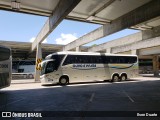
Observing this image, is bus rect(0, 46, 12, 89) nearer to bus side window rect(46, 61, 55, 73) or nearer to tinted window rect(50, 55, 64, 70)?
bus side window rect(46, 61, 55, 73)

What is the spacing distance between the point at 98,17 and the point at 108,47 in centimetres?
1723

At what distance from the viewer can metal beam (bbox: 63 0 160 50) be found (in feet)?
46.4

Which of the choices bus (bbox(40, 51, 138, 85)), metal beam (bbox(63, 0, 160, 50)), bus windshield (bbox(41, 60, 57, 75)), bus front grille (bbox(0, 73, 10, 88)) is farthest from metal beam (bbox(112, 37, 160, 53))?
bus front grille (bbox(0, 73, 10, 88))

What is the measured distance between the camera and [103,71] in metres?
23.2

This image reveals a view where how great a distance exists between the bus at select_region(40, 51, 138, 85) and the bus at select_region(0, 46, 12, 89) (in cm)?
579

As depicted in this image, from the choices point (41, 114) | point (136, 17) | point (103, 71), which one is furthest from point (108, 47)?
point (41, 114)

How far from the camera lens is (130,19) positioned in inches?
661

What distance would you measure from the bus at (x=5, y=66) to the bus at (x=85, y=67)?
228 inches

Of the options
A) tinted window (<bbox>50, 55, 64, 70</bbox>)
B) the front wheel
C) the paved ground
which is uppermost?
tinted window (<bbox>50, 55, 64, 70</bbox>)

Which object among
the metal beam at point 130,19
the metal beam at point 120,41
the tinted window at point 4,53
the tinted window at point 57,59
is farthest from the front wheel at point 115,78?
the tinted window at point 4,53

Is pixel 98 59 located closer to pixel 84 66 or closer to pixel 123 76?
pixel 84 66

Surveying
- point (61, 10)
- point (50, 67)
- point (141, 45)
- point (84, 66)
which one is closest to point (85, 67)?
point (84, 66)

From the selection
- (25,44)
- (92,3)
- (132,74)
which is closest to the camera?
(92,3)

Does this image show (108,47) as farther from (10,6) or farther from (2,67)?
(2,67)
